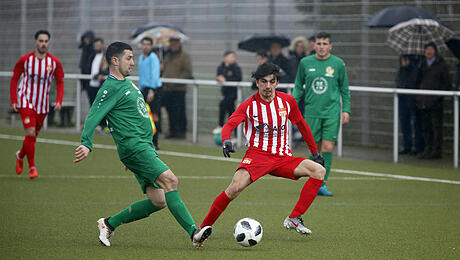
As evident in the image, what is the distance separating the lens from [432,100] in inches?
546

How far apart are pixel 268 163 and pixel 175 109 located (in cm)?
1013

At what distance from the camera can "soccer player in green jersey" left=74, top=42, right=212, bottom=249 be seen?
6.86 m

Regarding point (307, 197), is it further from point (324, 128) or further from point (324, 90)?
point (324, 90)

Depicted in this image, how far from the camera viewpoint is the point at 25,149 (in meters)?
11.4

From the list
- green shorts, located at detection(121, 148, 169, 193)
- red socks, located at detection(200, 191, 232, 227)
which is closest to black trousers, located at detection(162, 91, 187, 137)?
red socks, located at detection(200, 191, 232, 227)

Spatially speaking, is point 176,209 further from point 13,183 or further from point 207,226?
point 13,183

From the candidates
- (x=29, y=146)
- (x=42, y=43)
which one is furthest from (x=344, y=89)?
(x=29, y=146)

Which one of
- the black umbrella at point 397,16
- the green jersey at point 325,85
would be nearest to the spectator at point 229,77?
the black umbrella at point 397,16

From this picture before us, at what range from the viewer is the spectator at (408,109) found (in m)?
14.3

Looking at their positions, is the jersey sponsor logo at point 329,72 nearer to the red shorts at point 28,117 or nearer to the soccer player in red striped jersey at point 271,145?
the soccer player in red striped jersey at point 271,145

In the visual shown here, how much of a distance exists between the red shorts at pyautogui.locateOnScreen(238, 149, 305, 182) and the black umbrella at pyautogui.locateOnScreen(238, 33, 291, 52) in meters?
9.32

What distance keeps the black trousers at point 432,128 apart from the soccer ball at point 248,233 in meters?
7.84

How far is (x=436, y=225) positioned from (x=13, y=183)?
18.9 ft

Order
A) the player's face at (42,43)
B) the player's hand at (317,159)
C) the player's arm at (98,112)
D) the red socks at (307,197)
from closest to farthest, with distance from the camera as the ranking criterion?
the player's arm at (98,112) < the red socks at (307,197) < the player's hand at (317,159) < the player's face at (42,43)
